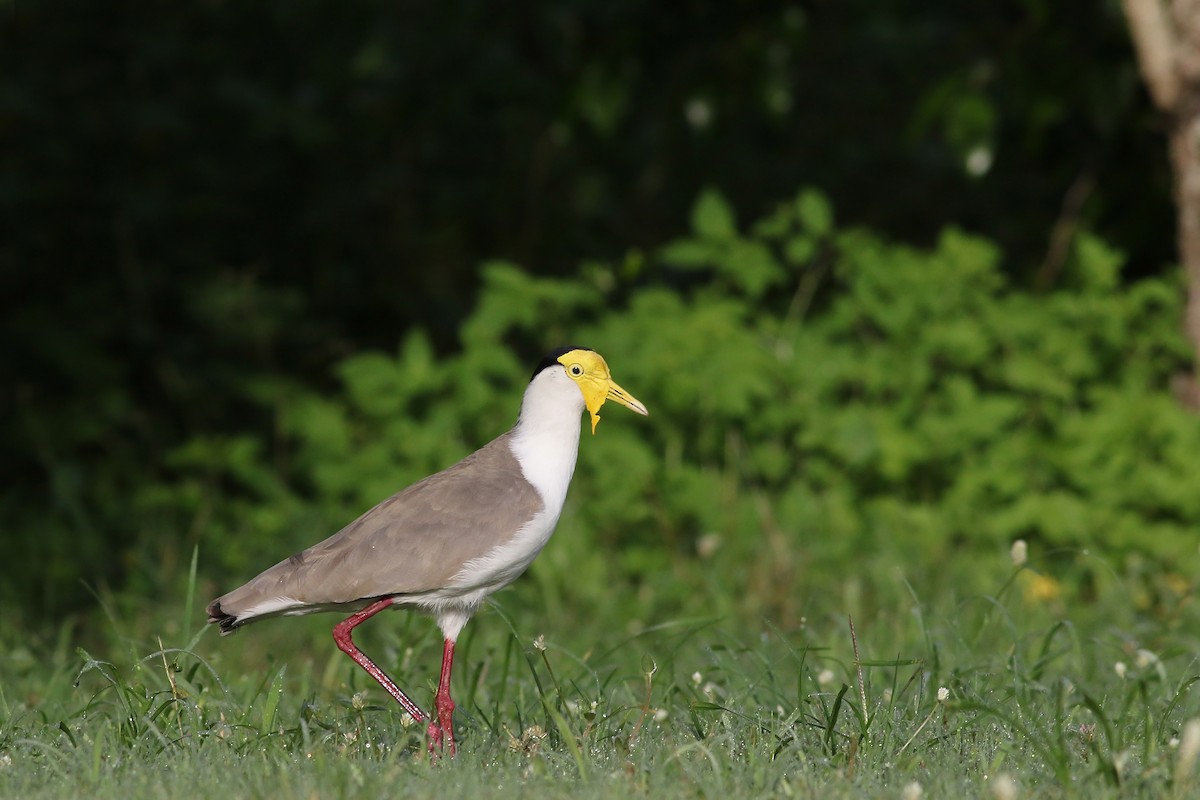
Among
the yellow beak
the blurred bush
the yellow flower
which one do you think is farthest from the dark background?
the yellow beak

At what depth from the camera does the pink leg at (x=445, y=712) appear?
3893 mm

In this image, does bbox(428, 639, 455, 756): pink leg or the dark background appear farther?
the dark background

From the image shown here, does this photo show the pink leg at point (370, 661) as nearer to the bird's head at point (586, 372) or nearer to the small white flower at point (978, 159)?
the bird's head at point (586, 372)

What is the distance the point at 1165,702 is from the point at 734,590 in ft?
7.78

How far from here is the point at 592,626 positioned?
6.22 metres

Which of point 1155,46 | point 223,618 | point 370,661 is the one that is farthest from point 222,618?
point 1155,46

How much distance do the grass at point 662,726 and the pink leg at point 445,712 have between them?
2.4 inches

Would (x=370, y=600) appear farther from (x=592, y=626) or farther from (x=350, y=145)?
(x=350, y=145)

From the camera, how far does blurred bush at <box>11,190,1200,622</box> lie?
21.9ft

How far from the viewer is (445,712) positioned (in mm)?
4000

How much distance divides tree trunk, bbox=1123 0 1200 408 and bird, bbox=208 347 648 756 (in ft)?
12.5

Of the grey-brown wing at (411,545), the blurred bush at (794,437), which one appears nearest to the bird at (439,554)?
the grey-brown wing at (411,545)

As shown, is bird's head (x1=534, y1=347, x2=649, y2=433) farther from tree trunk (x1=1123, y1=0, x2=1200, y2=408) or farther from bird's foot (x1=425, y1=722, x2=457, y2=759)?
tree trunk (x1=1123, y1=0, x2=1200, y2=408)

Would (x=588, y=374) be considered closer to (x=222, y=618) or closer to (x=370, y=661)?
(x=370, y=661)
